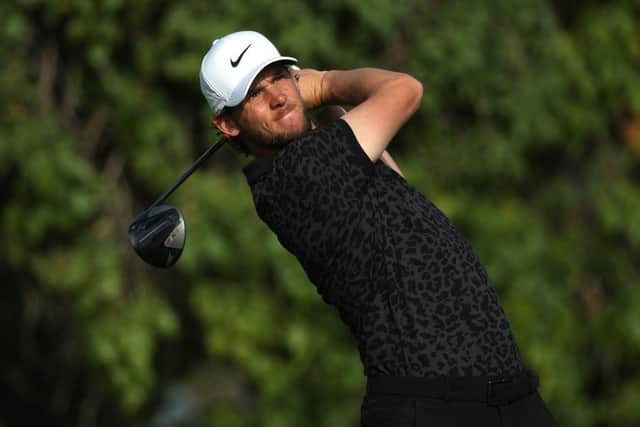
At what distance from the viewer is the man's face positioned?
3824mm

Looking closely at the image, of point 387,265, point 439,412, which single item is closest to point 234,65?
point 387,265

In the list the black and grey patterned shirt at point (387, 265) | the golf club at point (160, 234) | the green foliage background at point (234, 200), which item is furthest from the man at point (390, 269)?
the green foliage background at point (234, 200)

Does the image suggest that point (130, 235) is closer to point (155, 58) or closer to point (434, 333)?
point (434, 333)

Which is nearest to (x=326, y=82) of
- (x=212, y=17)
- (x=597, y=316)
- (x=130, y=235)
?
(x=130, y=235)

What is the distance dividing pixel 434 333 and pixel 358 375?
18.4 ft

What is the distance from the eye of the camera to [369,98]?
3.83 meters

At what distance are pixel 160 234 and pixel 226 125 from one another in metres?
0.43

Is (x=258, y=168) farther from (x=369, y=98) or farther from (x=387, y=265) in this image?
(x=387, y=265)

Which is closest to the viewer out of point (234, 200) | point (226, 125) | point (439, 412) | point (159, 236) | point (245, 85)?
point (439, 412)

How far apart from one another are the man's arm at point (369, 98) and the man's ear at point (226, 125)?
0.22 metres

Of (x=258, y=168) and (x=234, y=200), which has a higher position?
(x=258, y=168)

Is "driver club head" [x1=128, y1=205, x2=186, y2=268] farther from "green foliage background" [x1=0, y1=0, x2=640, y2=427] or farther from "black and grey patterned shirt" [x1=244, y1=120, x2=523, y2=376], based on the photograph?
"green foliage background" [x1=0, y1=0, x2=640, y2=427]

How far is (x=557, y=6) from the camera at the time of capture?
11.3m

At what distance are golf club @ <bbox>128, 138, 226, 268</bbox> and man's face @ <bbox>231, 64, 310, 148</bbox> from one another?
0.29 m
